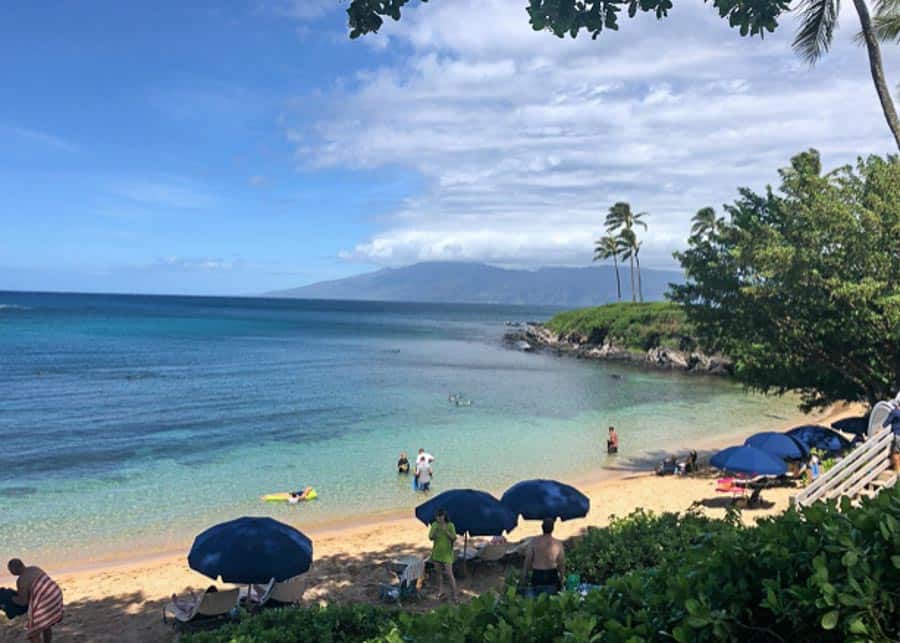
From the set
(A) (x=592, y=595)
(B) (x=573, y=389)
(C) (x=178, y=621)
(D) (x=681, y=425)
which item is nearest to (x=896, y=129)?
(A) (x=592, y=595)

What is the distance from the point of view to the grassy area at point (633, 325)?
65450 mm

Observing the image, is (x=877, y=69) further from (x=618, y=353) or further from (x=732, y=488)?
(x=618, y=353)

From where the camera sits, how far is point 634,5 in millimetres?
7484

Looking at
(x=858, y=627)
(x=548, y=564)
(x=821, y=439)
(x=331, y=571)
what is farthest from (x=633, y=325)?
(x=858, y=627)

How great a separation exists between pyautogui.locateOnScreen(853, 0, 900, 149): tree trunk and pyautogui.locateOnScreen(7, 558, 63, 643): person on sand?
15.9 m

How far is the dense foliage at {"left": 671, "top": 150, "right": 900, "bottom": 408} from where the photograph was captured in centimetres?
1683

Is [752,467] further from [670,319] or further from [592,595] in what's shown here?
[670,319]

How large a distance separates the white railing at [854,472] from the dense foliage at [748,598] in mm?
9761

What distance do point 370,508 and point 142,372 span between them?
34727 millimetres

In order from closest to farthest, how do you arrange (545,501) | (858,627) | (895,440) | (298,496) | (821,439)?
(858,627) → (545,501) → (895,440) → (298,496) → (821,439)

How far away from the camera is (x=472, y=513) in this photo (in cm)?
1151

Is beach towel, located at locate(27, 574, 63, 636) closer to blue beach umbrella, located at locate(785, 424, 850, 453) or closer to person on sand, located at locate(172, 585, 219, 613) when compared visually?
person on sand, located at locate(172, 585, 219, 613)

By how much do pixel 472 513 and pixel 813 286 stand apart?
1208cm

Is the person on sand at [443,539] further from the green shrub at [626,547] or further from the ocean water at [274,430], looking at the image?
the ocean water at [274,430]
